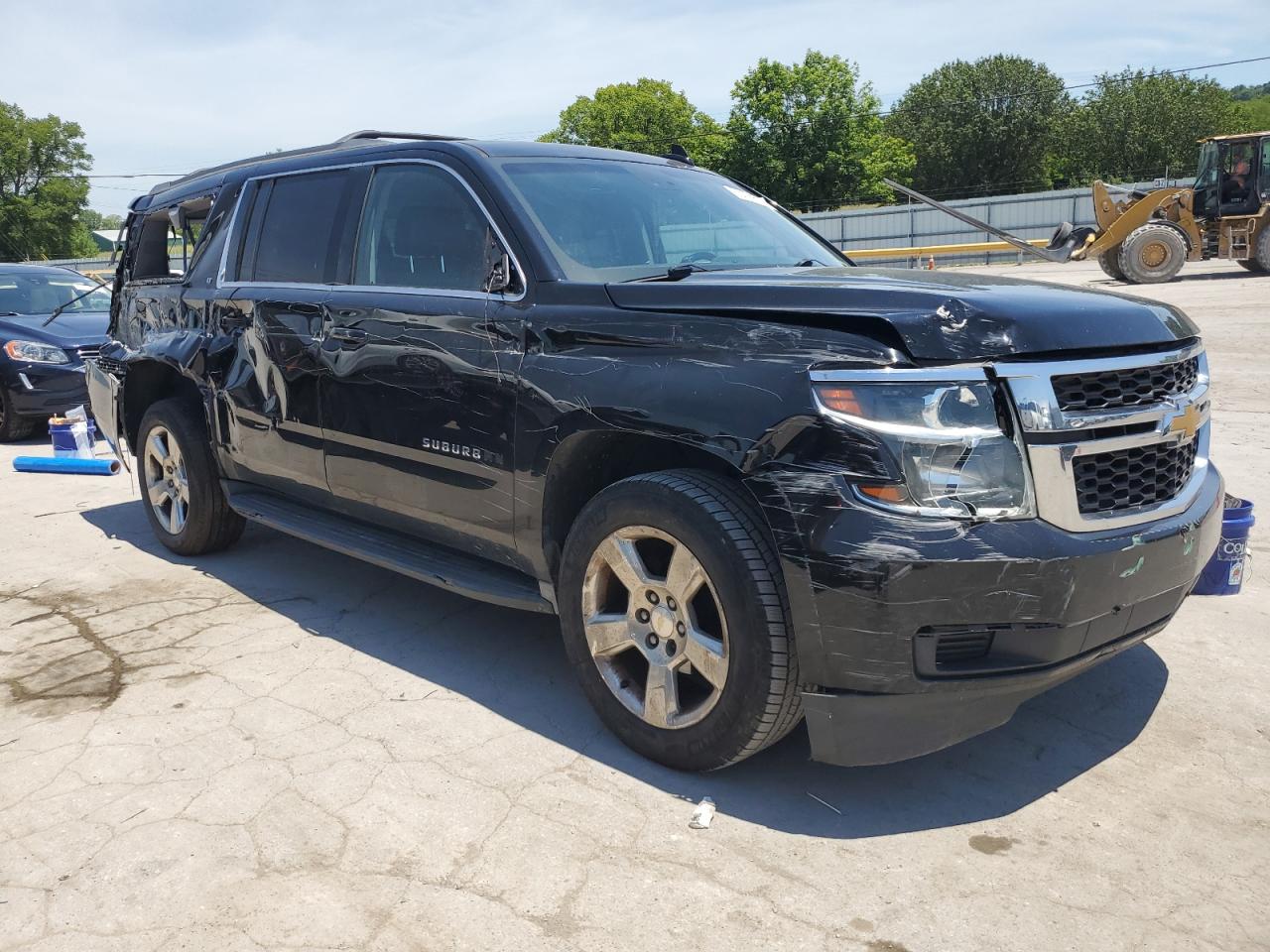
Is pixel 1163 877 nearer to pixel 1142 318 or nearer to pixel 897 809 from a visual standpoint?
pixel 897 809

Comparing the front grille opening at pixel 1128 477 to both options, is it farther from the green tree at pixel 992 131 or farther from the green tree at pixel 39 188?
the green tree at pixel 39 188

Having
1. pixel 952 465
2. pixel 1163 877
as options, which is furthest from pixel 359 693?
pixel 1163 877

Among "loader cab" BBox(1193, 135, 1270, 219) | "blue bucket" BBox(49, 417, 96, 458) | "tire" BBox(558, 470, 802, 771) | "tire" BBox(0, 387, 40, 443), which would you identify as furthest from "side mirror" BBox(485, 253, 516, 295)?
"loader cab" BBox(1193, 135, 1270, 219)

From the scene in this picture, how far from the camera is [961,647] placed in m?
2.65

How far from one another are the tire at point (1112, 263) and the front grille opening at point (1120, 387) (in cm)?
2018

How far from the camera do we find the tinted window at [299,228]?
438 centimetres

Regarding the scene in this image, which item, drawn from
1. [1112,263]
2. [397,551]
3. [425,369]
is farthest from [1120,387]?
[1112,263]

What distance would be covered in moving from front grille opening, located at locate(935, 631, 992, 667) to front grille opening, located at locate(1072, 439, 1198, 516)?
41 centimetres

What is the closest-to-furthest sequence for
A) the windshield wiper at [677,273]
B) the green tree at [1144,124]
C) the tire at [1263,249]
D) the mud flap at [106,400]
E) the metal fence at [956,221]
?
the windshield wiper at [677,273] → the mud flap at [106,400] → the tire at [1263,249] → the metal fence at [956,221] → the green tree at [1144,124]

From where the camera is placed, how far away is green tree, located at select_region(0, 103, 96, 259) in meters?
73.1

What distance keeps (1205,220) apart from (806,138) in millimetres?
45314

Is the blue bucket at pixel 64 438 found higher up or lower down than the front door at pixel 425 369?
lower down

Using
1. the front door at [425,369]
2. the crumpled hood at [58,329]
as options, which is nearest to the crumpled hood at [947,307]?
the front door at [425,369]

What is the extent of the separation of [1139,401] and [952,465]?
652 mm
